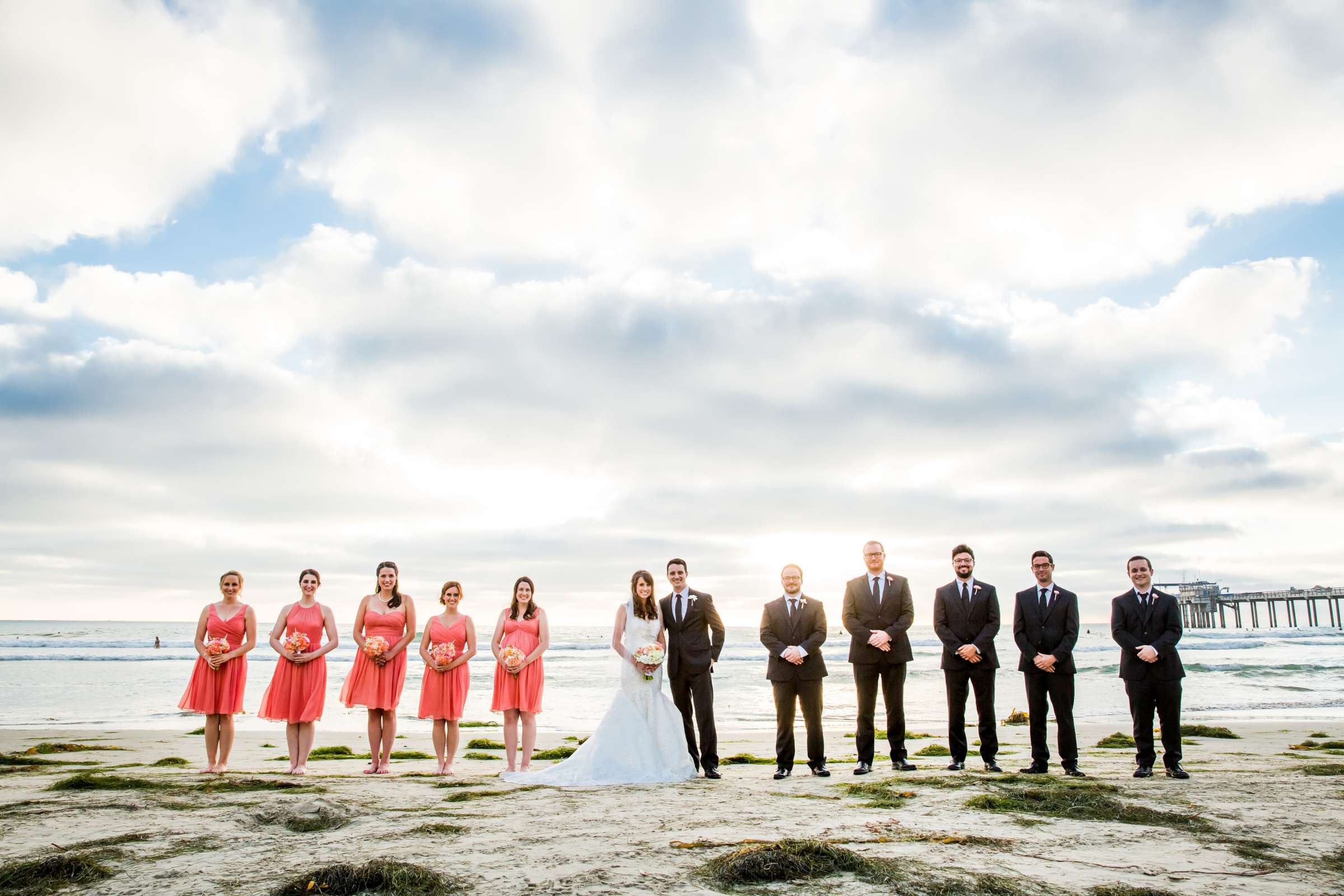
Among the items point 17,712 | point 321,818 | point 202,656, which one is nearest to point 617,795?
point 321,818

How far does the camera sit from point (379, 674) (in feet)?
28.7

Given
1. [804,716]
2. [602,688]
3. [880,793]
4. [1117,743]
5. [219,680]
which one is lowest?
[602,688]

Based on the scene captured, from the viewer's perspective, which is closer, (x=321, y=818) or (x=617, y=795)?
(x=321, y=818)

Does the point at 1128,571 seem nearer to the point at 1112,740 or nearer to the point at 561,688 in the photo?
the point at 1112,740

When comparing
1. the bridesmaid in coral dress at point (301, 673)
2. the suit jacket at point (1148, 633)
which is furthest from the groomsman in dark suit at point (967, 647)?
the bridesmaid in coral dress at point (301, 673)

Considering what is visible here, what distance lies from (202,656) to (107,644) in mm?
57764

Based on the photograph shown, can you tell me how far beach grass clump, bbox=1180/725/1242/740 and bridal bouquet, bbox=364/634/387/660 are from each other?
12097 mm

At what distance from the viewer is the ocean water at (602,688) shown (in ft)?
57.2

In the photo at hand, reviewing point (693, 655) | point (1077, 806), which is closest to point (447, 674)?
point (693, 655)

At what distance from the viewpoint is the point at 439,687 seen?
8914mm

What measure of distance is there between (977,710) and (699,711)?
2834 millimetres

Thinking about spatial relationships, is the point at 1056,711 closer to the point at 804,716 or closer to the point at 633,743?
the point at 804,716

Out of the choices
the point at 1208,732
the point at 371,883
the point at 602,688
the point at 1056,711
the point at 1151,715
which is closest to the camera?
the point at 371,883

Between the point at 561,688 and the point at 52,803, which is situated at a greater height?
the point at 52,803
